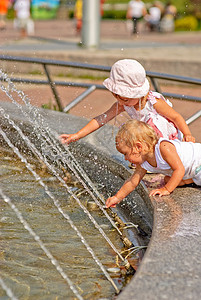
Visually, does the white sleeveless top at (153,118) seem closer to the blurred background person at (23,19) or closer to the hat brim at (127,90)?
the hat brim at (127,90)

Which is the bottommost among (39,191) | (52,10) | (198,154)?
(52,10)

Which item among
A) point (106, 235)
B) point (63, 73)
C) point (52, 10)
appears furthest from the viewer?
point (52, 10)

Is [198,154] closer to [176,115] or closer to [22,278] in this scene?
[176,115]

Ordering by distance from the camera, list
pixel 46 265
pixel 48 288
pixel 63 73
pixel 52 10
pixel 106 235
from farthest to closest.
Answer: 1. pixel 52 10
2. pixel 63 73
3. pixel 106 235
4. pixel 46 265
5. pixel 48 288

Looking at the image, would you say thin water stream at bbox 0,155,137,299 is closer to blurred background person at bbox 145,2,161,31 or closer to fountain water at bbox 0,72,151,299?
fountain water at bbox 0,72,151,299

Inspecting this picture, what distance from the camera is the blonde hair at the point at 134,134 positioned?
365 centimetres

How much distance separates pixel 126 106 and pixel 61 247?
122cm

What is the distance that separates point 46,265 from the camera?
330 cm

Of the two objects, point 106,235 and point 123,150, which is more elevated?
point 123,150

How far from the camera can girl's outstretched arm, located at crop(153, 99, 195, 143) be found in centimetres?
415

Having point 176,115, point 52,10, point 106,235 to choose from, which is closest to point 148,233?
point 106,235

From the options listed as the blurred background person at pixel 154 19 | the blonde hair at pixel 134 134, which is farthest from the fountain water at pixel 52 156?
the blurred background person at pixel 154 19

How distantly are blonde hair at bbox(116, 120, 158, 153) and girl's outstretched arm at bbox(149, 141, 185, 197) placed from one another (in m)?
0.12

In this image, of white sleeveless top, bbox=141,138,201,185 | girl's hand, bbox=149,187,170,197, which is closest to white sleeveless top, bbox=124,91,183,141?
white sleeveless top, bbox=141,138,201,185
